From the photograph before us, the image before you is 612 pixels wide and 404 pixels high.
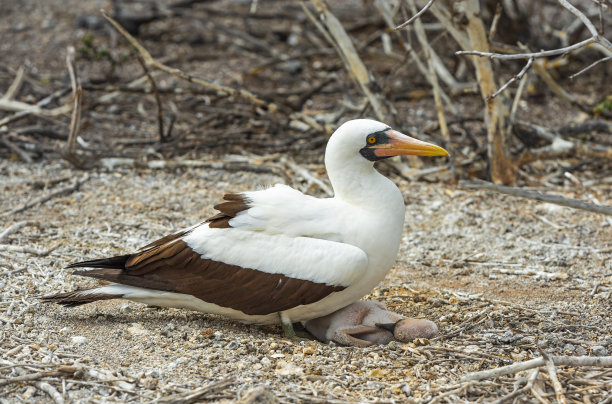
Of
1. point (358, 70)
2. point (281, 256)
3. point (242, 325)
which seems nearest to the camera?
point (281, 256)

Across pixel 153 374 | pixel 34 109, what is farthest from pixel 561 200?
pixel 34 109

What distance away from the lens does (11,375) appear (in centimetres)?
337

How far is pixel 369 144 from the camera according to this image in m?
4.20

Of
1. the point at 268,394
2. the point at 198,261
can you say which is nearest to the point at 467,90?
the point at 198,261

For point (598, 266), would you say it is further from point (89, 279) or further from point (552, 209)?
point (89, 279)

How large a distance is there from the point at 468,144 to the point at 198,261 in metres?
4.01

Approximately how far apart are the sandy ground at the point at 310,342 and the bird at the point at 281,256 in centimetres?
18

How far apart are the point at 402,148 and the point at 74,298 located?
1830mm

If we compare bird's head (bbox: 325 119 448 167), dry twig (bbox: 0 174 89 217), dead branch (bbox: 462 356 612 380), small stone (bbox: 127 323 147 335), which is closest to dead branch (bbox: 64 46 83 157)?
dry twig (bbox: 0 174 89 217)

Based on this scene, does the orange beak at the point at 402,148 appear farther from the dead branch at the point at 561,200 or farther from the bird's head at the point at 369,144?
the dead branch at the point at 561,200

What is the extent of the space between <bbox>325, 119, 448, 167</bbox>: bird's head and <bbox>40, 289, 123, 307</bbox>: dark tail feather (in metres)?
1.37

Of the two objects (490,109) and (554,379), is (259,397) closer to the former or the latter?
(554,379)

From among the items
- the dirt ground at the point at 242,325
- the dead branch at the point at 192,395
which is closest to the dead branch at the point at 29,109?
the dirt ground at the point at 242,325

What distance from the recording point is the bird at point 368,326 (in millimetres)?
3973
